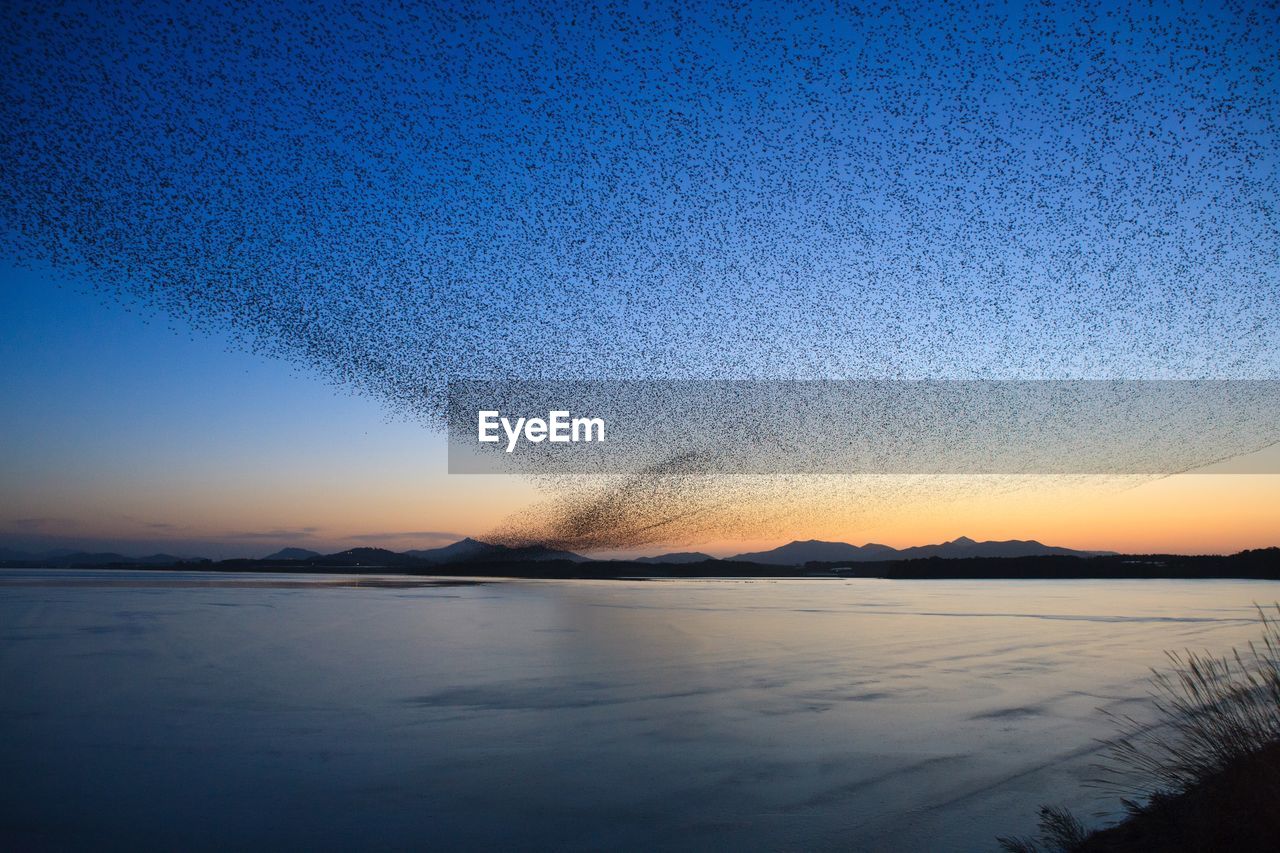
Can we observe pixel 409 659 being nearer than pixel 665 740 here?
No


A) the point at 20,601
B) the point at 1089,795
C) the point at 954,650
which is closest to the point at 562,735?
the point at 1089,795

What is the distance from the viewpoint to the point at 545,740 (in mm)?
9867

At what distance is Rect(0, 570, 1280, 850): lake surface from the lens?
22.4ft

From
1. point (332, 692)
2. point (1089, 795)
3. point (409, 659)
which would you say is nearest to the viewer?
point (1089, 795)

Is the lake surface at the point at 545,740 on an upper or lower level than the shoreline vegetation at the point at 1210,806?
lower

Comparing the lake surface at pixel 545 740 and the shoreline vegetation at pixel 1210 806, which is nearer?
the shoreline vegetation at pixel 1210 806

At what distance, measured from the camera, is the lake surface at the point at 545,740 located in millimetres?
6816

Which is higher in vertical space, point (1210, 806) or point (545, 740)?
point (1210, 806)

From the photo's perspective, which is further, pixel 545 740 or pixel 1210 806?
pixel 545 740

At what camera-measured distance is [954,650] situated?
781 inches

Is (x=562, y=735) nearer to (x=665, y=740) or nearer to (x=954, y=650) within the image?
(x=665, y=740)

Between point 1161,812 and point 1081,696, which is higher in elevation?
point 1161,812

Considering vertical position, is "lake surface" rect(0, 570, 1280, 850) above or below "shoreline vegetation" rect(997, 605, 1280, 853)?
below

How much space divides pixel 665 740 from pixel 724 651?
31.4 ft
